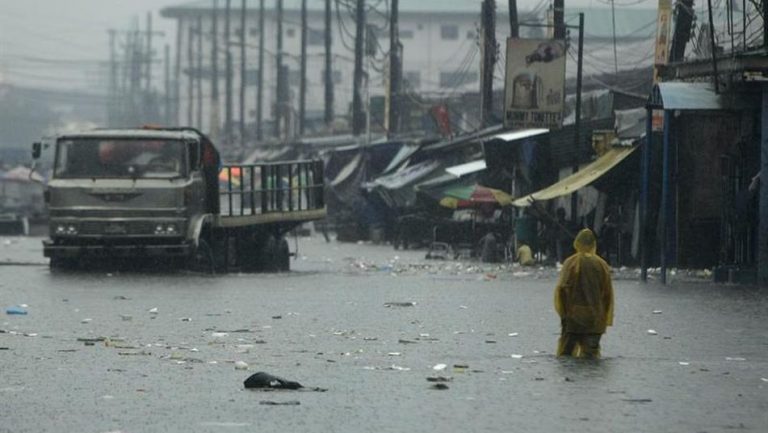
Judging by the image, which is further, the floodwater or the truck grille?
the truck grille

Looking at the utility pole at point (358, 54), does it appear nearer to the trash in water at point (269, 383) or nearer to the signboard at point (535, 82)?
the signboard at point (535, 82)

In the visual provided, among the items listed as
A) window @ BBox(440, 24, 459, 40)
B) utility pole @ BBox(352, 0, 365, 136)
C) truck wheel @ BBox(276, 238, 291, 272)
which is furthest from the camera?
window @ BBox(440, 24, 459, 40)

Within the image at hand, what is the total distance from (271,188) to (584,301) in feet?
66.6

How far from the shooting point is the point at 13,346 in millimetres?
16875

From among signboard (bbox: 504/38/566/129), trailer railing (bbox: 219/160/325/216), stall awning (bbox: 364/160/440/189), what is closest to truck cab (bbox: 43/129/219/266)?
trailer railing (bbox: 219/160/325/216)

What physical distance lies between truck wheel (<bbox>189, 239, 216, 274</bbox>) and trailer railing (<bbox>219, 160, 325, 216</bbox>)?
1065mm

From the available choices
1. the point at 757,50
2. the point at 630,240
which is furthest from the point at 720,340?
the point at 630,240

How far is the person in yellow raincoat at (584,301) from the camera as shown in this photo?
16.0 metres

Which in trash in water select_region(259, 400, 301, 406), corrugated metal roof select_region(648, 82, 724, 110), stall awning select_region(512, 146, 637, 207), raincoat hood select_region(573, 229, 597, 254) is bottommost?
trash in water select_region(259, 400, 301, 406)

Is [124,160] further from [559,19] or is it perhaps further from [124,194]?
[559,19]

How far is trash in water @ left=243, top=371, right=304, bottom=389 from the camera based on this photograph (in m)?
13.3

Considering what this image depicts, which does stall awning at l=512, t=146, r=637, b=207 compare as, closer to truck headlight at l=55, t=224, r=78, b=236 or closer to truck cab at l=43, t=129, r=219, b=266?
truck cab at l=43, t=129, r=219, b=266

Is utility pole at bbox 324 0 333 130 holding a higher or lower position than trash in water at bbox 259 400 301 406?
higher

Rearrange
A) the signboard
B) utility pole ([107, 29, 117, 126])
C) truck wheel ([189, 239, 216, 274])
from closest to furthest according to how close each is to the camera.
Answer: truck wheel ([189, 239, 216, 274])
the signboard
utility pole ([107, 29, 117, 126])
